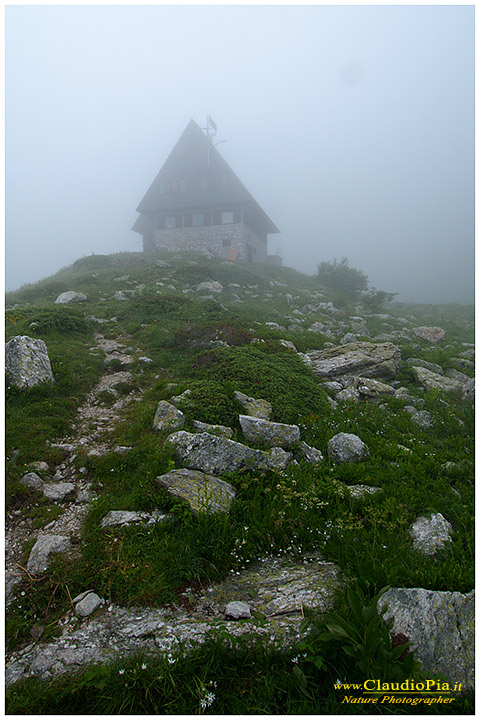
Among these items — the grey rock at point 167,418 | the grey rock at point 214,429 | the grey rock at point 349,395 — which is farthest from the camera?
the grey rock at point 349,395

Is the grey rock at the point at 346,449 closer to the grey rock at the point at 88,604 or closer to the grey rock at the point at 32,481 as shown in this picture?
the grey rock at the point at 88,604

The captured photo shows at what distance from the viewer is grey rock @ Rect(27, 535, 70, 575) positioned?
3.56 m

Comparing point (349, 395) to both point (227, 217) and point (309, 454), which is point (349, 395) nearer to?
point (309, 454)

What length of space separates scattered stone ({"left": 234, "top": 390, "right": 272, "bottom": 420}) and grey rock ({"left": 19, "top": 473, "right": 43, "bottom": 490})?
3.48m

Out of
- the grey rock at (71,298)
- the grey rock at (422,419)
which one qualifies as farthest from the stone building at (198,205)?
the grey rock at (422,419)

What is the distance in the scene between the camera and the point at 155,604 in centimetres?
326

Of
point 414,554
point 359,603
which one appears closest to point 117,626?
point 359,603

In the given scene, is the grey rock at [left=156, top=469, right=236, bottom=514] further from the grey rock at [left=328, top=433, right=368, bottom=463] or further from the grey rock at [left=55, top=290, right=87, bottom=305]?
the grey rock at [left=55, top=290, right=87, bottom=305]

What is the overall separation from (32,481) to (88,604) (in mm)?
2257

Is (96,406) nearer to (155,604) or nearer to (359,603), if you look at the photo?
(155,604)

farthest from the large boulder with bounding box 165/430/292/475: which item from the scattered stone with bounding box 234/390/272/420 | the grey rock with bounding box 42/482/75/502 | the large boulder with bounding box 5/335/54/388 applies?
the large boulder with bounding box 5/335/54/388

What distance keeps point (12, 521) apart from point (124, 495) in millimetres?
1372

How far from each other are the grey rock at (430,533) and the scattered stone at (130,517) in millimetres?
2866

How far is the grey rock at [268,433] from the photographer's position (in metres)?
5.73
